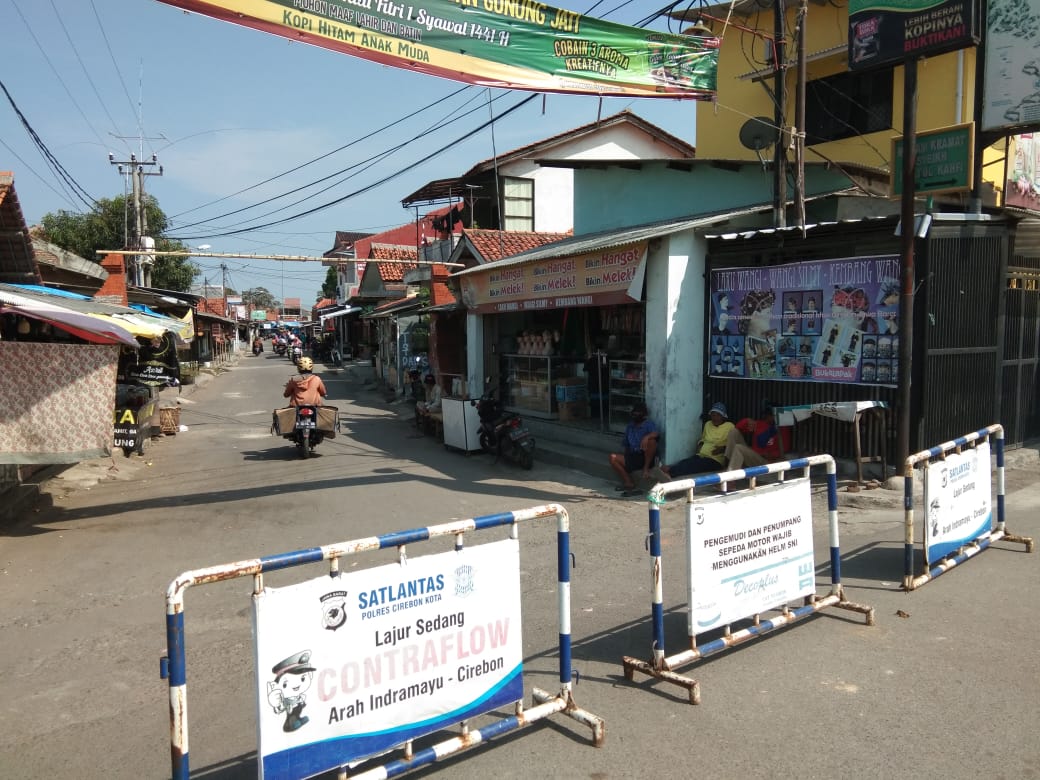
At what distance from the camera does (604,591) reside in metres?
6.07

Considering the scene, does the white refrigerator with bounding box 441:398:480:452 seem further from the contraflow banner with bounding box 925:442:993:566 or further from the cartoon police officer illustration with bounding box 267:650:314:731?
the cartoon police officer illustration with bounding box 267:650:314:731

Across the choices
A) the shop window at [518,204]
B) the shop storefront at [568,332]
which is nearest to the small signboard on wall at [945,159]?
the shop storefront at [568,332]

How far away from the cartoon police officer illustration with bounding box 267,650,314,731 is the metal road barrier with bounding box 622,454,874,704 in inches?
76.0

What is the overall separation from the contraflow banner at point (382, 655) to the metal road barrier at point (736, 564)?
0.93 metres

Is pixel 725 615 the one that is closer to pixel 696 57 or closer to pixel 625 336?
pixel 696 57

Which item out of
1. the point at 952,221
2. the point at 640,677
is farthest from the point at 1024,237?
the point at 640,677

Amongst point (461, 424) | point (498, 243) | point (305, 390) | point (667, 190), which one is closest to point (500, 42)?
point (461, 424)

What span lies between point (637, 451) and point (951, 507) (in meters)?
4.64

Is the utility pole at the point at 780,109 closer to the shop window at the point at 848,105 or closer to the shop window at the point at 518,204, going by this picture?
the shop window at the point at 848,105

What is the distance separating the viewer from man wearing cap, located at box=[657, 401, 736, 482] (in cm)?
986

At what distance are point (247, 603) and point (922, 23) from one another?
959 centimetres

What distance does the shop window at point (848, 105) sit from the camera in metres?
15.6

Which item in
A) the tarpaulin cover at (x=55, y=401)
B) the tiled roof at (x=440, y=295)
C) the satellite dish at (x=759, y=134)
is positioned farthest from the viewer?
the tiled roof at (x=440, y=295)

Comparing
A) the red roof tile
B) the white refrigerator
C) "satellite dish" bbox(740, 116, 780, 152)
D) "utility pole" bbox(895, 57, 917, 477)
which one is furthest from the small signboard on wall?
the red roof tile
